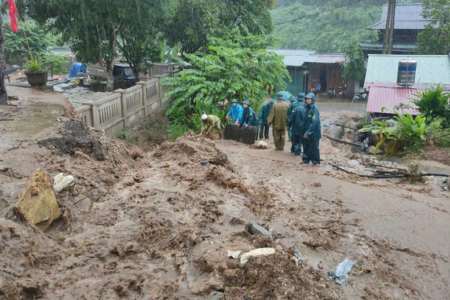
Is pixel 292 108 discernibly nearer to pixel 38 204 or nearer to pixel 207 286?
pixel 38 204

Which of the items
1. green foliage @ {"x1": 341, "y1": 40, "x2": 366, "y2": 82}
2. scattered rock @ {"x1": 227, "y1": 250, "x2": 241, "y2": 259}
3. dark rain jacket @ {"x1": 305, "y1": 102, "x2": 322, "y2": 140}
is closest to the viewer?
scattered rock @ {"x1": 227, "y1": 250, "x2": 241, "y2": 259}

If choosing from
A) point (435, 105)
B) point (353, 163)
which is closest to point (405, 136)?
point (353, 163)

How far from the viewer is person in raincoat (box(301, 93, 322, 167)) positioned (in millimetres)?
8930

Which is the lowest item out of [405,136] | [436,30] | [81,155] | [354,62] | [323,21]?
[405,136]

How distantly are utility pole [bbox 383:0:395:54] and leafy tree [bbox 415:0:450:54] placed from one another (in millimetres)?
1859

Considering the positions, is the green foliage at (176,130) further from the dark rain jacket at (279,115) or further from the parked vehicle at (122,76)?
the dark rain jacket at (279,115)

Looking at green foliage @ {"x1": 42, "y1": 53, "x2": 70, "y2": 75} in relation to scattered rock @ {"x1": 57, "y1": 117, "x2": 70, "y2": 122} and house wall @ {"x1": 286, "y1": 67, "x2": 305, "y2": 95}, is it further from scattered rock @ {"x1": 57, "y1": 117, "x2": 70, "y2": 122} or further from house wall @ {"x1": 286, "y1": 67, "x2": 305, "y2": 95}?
scattered rock @ {"x1": 57, "y1": 117, "x2": 70, "y2": 122}

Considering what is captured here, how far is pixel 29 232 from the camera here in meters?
4.47

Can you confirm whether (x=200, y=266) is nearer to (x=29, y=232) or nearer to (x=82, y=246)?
(x=82, y=246)

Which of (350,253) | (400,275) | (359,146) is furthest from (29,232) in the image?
(359,146)

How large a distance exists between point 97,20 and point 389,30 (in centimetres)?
1739

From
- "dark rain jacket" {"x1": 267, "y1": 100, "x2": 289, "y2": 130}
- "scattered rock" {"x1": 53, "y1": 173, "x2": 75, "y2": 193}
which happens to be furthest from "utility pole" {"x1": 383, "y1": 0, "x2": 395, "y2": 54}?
"scattered rock" {"x1": 53, "y1": 173, "x2": 75, "y2": 193}

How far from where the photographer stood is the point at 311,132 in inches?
353

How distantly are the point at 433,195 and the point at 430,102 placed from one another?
235 inches
